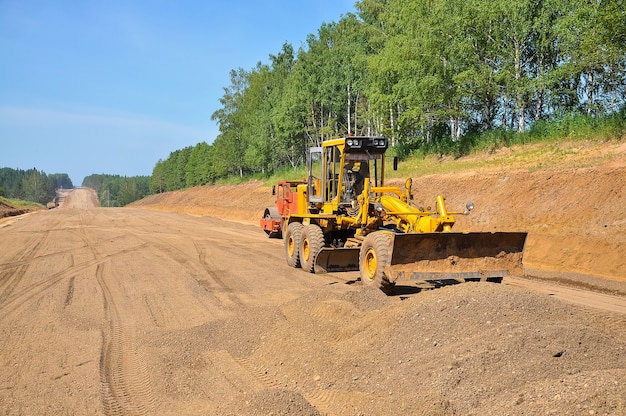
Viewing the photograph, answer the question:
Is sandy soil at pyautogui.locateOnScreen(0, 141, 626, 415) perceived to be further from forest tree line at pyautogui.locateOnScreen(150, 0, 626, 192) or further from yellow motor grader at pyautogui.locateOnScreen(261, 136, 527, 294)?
forest tree line at pyautogui.locateOnScreen(150, 0, 626, 192)

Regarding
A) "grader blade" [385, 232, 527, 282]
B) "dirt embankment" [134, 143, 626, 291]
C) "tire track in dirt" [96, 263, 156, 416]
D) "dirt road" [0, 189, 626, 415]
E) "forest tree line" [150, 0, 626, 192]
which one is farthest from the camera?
"forest tree line" [150, 0, 626, 192]

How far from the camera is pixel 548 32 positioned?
24.3 meters

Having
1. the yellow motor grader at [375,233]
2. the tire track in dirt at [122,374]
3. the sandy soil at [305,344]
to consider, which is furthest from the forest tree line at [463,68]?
the tire track in dirt at [122,374]

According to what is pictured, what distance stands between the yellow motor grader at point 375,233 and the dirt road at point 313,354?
1041 millimetres

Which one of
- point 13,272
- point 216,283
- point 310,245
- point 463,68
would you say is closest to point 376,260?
point 310,245

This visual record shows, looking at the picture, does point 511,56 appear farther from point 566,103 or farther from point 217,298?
point 217,298

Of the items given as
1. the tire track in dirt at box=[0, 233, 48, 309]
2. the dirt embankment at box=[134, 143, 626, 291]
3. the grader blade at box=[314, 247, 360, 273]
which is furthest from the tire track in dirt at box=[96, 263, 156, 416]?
the dirt embankment at box=[134, 143, 626, 291]

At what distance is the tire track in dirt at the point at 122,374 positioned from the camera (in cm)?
497

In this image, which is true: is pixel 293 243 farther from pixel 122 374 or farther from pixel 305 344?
pixel 122 374

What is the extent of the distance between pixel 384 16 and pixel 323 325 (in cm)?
3099

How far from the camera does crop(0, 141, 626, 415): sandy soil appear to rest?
4676 mm

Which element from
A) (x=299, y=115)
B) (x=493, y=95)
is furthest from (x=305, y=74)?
(x=493, y=95)

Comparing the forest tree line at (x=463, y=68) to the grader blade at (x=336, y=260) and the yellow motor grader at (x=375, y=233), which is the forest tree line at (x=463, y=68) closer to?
the yellow motor grader at (x=375, y=233)

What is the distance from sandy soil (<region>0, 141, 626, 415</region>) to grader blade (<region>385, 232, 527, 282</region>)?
96 cm
